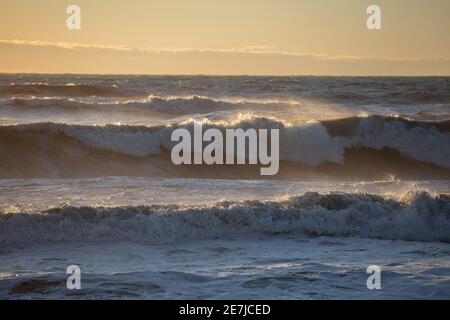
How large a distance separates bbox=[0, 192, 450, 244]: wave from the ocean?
0.07ft

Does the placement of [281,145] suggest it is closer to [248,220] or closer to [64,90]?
[248,220]

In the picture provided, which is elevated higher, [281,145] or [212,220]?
[281,145]

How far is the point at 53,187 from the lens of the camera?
42.9ft

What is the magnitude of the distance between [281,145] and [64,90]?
21.6 m

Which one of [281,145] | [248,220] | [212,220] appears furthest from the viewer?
[281,145]

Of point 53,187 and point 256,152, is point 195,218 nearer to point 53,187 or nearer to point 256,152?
point 53,187

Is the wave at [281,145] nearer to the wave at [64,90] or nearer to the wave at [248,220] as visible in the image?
the wave at [248,220]

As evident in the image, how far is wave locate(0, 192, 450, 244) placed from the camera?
9664 millimetres

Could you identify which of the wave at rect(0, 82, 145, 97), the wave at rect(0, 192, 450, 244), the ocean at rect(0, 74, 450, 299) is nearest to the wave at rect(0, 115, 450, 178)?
the ocean at rect(0, 74, 450, 299)

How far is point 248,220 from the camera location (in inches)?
407

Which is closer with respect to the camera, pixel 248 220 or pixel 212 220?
pixel 212 220

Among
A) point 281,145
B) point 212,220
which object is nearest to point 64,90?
point 281,145

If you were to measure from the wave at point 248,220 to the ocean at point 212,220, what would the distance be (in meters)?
0.02

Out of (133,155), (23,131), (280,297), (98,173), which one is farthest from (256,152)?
(280,297)
